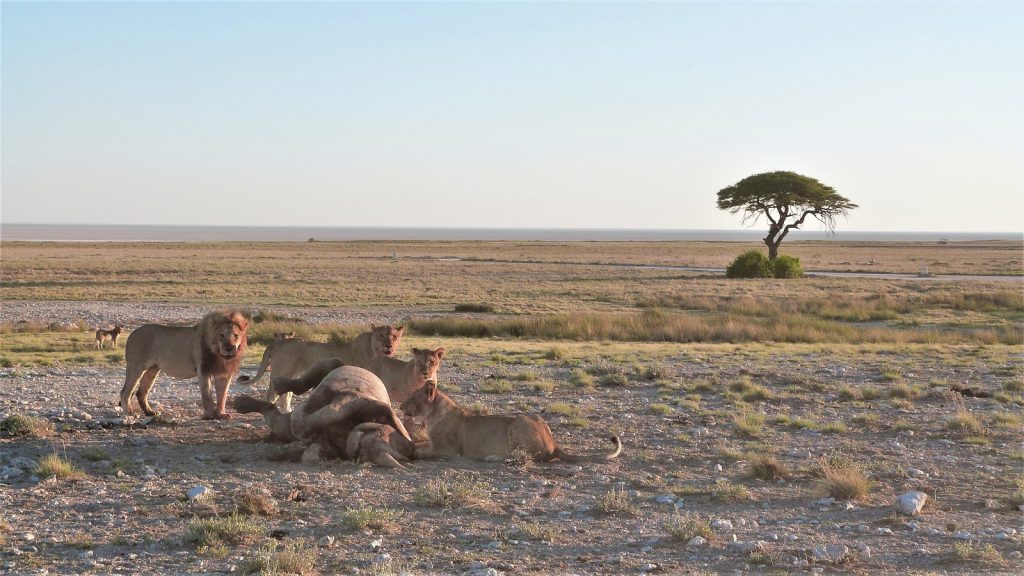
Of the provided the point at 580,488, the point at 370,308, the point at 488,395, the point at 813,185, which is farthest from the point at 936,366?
the point at 813,185

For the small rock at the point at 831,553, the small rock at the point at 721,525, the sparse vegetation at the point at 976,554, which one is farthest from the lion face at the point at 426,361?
the sparse vegetation at the point at 976,554

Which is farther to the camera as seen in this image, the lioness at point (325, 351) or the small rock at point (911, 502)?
the lioness at point (325, 351)

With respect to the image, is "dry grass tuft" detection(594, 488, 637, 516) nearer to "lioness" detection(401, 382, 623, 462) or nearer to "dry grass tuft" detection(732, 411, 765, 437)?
"lioness" detection(401, 382, 623, 462)

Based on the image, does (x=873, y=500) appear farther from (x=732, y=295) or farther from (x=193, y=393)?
(x=732, y=295)

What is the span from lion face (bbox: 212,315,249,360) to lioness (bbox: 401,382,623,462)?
2359 millimetres

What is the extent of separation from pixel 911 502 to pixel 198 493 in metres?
6.50

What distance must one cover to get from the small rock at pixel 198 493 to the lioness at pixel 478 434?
2.50 meters

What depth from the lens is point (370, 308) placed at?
40.6 m

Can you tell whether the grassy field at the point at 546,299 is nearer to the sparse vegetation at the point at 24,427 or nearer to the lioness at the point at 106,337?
the lioness at the point at 106,337

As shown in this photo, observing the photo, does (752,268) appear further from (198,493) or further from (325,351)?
(198,493)

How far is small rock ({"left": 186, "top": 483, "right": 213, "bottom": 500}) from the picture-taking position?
8727mm

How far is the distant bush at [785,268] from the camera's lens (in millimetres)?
64750

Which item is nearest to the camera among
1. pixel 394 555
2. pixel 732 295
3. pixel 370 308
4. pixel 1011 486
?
pixel 394 555

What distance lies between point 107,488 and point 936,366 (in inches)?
679
